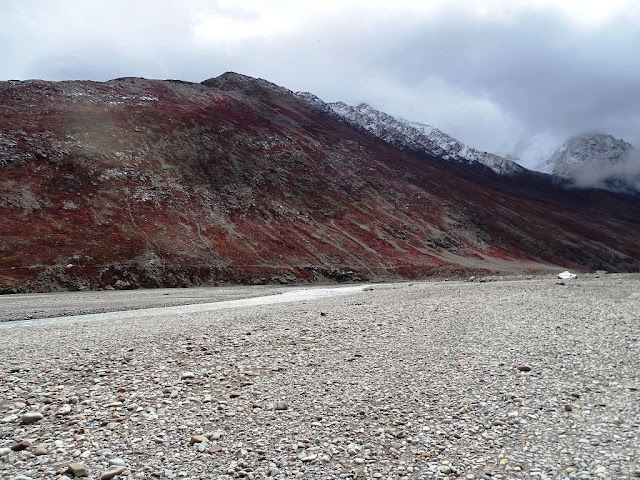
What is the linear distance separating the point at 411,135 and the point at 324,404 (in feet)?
490

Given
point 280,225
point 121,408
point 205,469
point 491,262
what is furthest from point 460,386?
point 491,262

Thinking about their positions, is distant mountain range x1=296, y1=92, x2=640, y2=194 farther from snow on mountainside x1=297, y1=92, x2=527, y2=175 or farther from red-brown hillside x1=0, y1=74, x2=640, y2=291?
red-brown hillside x1=0, y1=74, x2=640, y2=291

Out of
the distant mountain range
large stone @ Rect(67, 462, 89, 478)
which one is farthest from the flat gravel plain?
the distant mountain range

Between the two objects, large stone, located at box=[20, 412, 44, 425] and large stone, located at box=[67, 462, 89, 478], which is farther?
large stone, located at box=[20, 412, 44, 425]

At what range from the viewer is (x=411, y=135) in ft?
493

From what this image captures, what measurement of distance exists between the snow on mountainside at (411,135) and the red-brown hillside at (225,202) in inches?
892

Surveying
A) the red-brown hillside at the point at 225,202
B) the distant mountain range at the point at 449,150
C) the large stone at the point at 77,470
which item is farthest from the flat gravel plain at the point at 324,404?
the distant mountain range at the point at 449,150

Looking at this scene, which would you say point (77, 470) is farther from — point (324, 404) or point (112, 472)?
point (324, 404)

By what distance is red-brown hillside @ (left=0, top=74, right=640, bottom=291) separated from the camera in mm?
52562

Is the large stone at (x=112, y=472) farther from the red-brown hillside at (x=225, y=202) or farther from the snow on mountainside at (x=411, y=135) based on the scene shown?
the snow on mountainside at (x=411, y=135)

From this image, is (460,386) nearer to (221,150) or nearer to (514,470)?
(514,470)

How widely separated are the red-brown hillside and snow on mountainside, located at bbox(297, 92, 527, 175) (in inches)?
892

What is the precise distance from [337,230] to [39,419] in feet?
216

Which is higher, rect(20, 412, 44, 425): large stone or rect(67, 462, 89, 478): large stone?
rect(20, 412, 44, 425): large stone
